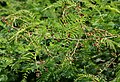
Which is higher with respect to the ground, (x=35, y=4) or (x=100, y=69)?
(x=35, y=4)

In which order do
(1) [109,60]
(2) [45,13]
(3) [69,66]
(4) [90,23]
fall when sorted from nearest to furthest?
(3) [69,66] → (1) [109,60] → (4) [90,23] → (2) [45,13]

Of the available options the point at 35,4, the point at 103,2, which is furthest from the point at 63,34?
the point at 35,4

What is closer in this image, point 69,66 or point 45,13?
point 69,66

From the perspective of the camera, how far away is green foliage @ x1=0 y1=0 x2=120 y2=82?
1335mm

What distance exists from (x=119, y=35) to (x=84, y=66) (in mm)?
208

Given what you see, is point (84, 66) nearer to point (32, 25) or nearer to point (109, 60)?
point (109, 60)

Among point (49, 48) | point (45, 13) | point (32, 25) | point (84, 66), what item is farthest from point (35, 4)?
point (84, 66)

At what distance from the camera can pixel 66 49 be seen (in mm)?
1342

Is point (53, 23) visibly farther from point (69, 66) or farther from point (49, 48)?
point (69, 66)

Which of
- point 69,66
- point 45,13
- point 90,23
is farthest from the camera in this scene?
point 45,13

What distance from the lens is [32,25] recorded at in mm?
1456

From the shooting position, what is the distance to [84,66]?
1.36 metres

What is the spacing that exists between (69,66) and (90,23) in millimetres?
334

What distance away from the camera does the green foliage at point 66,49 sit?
1.33 meters
